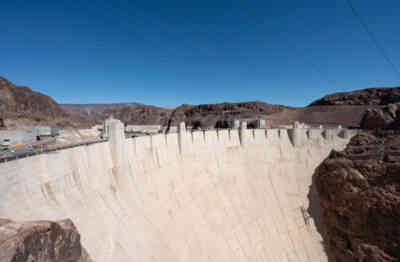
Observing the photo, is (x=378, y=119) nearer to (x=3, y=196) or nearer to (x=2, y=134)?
(x=3, y=196)

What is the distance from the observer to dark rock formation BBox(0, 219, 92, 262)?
3615 mm

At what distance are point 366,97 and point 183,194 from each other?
54.3m

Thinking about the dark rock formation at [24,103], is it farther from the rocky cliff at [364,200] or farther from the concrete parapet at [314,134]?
the rocky cliff at [364,200]

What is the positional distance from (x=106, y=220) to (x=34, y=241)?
13.7ft

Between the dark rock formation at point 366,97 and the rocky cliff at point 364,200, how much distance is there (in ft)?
94.9

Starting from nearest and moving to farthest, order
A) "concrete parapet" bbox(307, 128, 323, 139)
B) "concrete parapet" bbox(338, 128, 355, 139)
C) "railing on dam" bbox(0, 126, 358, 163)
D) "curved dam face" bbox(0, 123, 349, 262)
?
"curved dam face" bbox(0, 123, 349, 262) → "railing on dam" bbox(0, 126, 358, 163) → "concrete parapet" bbox(307, 128, 323, 139) → "concrete parapet" bbox(338, 128, 355, 139)

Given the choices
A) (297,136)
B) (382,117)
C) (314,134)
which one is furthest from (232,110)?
(382,117)

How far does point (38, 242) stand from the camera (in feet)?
13.6

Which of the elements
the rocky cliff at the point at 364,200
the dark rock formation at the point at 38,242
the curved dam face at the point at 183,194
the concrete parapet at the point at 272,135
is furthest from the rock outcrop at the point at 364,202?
the dark rock formation at the point at 38,242

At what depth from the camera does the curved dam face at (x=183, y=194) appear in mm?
A: 6582

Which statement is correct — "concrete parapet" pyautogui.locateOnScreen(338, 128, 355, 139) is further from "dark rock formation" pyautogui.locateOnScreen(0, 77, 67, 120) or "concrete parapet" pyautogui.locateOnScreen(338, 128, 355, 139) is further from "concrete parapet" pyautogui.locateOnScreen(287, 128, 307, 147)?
"dark rock formation" pyautogui.locateOnScreen(0, 77, 67, 120)

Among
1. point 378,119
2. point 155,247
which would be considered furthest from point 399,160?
point 155,247

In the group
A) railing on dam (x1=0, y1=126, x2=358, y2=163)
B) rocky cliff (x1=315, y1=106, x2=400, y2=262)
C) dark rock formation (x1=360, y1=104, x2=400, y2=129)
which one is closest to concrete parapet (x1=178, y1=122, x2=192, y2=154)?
railing on dam (x1=0, y1=126, x2=358, y2=163)

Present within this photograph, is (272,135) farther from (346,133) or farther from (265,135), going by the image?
(346,133)
